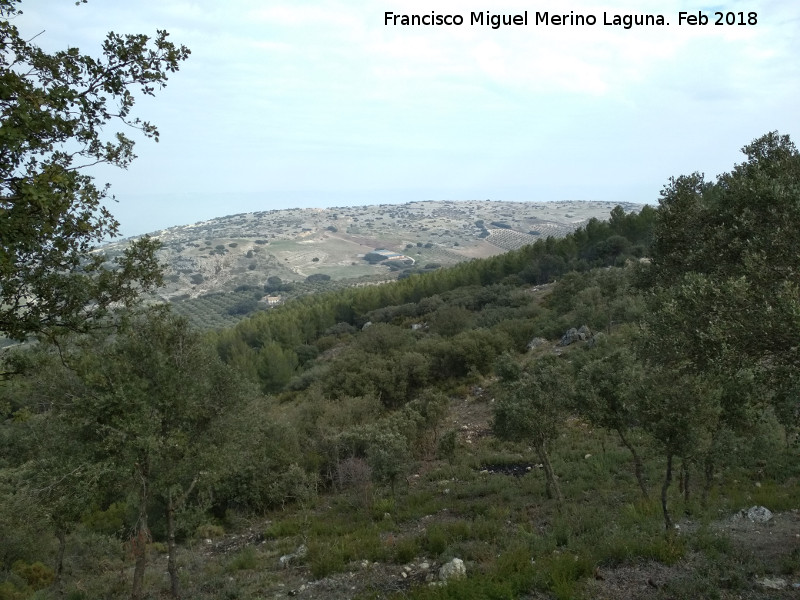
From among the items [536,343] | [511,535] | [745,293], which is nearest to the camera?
[745,293]

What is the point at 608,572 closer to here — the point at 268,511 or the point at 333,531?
the point at 333,531

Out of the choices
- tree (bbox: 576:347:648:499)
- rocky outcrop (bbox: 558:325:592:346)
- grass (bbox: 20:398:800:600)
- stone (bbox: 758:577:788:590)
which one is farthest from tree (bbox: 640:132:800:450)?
rocky outcrop (bbox: 558:325:592:346)

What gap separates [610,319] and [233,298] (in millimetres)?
119293

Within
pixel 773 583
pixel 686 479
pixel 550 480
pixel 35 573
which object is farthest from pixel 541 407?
pixel 35 573

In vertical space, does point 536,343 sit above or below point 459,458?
above

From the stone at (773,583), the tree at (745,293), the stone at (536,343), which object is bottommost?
the stone at (536,343)

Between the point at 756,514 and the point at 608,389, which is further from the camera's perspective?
the point at 608,389

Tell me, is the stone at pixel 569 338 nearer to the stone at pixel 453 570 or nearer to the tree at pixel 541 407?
the tree at pixel 541 407

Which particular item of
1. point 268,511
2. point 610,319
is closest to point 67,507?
point 268,511

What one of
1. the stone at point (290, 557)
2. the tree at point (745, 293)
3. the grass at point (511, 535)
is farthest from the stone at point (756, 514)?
the stone at point (290, 557)

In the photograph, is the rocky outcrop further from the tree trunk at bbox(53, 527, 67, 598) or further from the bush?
the bush

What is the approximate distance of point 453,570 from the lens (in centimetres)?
982

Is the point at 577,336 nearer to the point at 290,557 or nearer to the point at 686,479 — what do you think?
the point at 686,479

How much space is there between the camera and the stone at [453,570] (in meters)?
9.45
